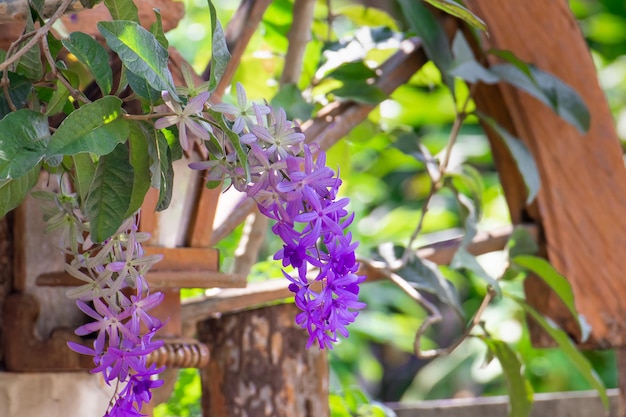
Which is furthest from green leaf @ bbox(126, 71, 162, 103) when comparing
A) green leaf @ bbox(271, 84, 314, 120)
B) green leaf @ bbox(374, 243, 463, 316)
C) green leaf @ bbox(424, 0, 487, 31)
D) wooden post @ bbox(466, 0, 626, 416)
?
wooden post @ bbox(466, 0, 626, 416)

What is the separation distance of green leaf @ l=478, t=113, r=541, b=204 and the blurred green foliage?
0.11 meters

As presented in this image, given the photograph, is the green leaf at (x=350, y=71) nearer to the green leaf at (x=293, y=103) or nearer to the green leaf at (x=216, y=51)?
the green leaf at (x=293, y=103)

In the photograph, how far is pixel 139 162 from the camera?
1.69ft

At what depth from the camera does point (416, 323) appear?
302 centimetres

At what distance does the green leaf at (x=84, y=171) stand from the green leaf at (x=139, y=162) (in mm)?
29

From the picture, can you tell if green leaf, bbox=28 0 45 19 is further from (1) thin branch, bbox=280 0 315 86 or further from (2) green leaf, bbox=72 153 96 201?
(1) thin branch, bbox=280 0 315 86

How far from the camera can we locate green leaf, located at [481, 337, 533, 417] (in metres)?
1.05

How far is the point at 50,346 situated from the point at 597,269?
27.8 inches

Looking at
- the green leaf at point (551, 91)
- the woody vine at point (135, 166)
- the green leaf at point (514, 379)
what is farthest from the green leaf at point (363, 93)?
the woody vine at point (135, 166)

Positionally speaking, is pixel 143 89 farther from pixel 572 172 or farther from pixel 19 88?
pixel 572 172

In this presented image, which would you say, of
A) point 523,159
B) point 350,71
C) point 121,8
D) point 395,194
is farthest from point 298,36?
point 395,194

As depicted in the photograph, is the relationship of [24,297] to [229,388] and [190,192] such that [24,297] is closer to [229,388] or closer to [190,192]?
[190,192]

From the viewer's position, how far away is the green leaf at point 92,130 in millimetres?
454

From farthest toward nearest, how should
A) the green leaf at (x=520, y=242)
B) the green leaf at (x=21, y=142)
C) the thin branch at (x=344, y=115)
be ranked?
the green leaf at (x=520, y=242)
the thin branch at (x=344, y=115)
the green leaf at (x=21, y=142)
